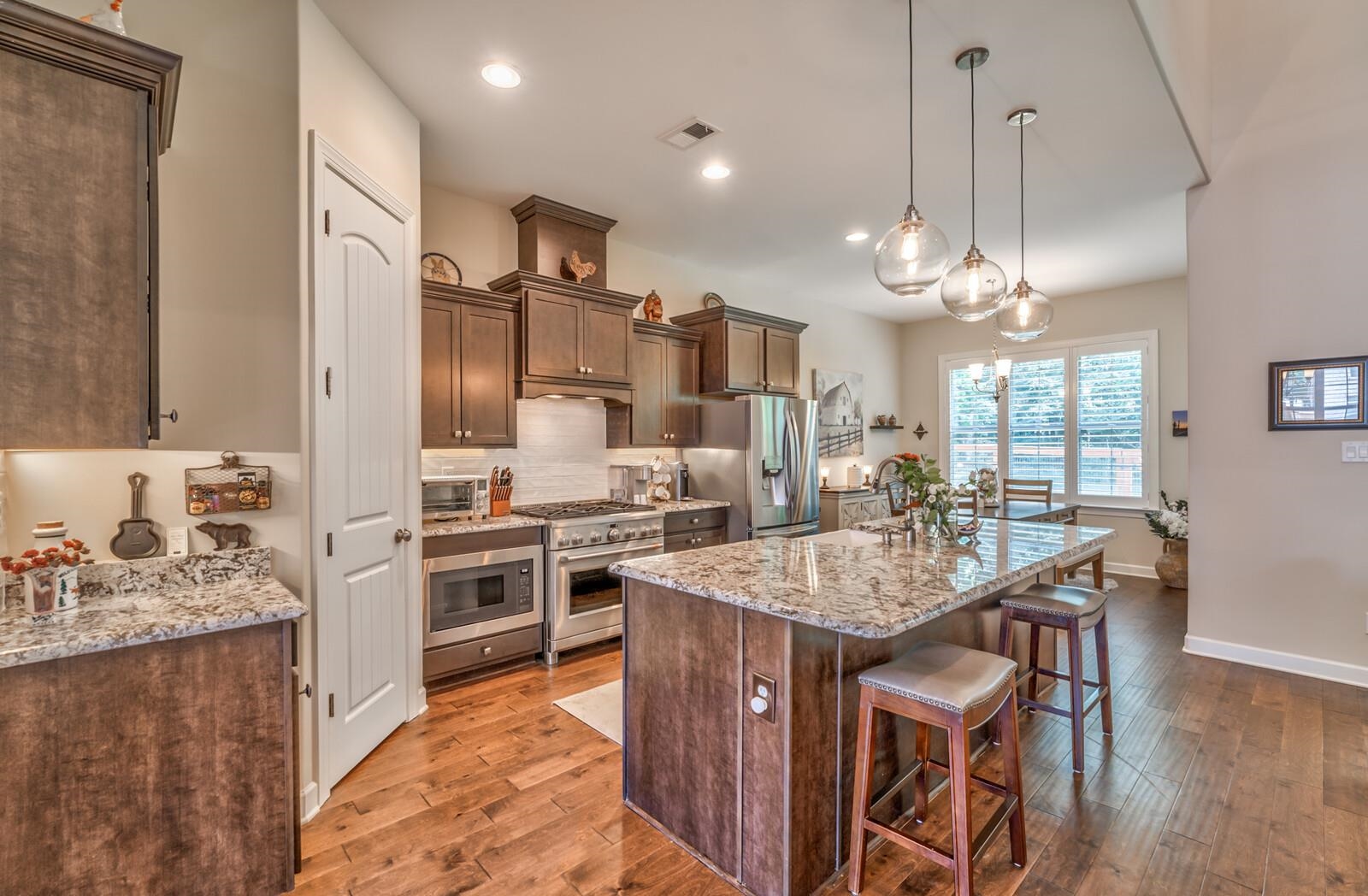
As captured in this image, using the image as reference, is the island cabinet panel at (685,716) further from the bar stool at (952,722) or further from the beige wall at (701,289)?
the beige wall at (701,289)

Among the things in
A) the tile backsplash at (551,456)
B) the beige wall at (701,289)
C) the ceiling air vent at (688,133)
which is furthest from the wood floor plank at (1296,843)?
the beige wall at (701,289)

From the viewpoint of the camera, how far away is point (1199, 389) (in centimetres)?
369

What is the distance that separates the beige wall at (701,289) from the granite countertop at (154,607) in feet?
7.81

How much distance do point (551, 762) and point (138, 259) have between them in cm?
222

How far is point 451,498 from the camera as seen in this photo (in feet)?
11.5

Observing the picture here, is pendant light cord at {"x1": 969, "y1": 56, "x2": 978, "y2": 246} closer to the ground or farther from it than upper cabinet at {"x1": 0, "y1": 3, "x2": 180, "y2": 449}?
farther from it

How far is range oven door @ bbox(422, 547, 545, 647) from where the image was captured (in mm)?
3133

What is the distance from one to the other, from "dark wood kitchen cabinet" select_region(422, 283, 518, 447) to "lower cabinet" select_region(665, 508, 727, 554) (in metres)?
1.25

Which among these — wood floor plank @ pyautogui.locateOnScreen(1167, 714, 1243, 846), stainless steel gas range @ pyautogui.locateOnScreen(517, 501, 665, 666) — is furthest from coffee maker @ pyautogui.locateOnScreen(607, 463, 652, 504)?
wood floor plank @ pyautogui.locateOnScreen(1167, 714, 1243, 846)

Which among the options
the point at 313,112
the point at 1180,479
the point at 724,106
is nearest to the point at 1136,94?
the point at 724,106

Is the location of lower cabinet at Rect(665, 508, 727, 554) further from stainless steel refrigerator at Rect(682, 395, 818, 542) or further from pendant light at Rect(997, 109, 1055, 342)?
pendant light at Rect(997, 109, 1055, 342)

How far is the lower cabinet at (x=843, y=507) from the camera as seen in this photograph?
222 inches

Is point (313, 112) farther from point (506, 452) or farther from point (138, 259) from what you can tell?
point (506, 452)

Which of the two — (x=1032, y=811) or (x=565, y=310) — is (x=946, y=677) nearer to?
(x=1032, y=811)
